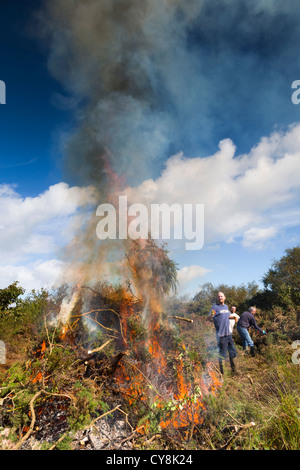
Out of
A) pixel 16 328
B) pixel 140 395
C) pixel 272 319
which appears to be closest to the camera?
pixel 140 395

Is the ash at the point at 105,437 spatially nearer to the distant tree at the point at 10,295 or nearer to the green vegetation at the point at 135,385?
the green vegetation at the point at 135,385

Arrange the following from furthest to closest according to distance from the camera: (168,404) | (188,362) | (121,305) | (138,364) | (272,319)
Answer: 1. (272,319)
2. (121,305)
3. (188,362)
4. (138,364)
5. (168,404)

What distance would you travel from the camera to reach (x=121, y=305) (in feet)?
20.0

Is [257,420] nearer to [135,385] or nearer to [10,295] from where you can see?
[135,385]

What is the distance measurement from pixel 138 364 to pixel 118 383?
0.62m

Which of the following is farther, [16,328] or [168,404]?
[16,328]

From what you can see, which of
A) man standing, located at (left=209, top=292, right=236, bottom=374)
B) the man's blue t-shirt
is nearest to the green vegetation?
man standing, located at (left=209, top=292, right=236, bottom=374)

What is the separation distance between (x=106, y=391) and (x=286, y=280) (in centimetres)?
1117

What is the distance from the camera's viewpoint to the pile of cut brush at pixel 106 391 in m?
3.24

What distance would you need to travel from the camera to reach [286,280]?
11898 mm

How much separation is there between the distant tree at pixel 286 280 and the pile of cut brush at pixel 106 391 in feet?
24.6

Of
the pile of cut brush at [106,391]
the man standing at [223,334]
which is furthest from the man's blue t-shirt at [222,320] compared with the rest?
the pile of cut brush at [106,391]

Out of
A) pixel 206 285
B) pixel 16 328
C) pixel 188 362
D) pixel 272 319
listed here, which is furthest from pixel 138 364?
pixel 206 285
